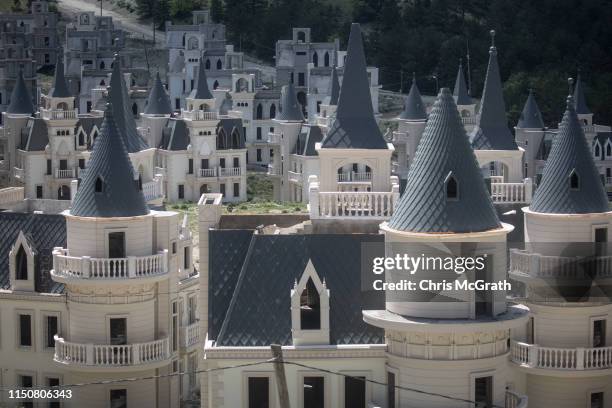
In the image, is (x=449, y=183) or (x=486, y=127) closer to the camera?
(x=449, y=183)

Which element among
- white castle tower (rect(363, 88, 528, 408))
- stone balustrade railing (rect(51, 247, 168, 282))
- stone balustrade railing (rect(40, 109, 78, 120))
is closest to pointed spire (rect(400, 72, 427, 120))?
stone balustrade railing (rect(40, 109, 78, 120))

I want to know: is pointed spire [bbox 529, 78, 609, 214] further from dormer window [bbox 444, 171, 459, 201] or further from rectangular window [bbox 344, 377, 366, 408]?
rectangular window [bbox 344, 377, 366, 408]

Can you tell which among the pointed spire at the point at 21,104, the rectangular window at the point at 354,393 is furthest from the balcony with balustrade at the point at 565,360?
the pointed spire at the point at 21,104

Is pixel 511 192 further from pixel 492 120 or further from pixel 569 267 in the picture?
pixel 492 120

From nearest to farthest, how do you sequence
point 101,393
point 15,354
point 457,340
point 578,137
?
point 457,340
point 578,137
point 101,393
point 15,354

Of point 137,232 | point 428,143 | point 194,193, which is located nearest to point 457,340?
point 428,143

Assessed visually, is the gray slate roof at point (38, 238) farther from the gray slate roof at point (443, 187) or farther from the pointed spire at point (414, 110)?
the pointed spire at point (414, 110)

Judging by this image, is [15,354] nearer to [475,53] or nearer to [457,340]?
[457,340]
